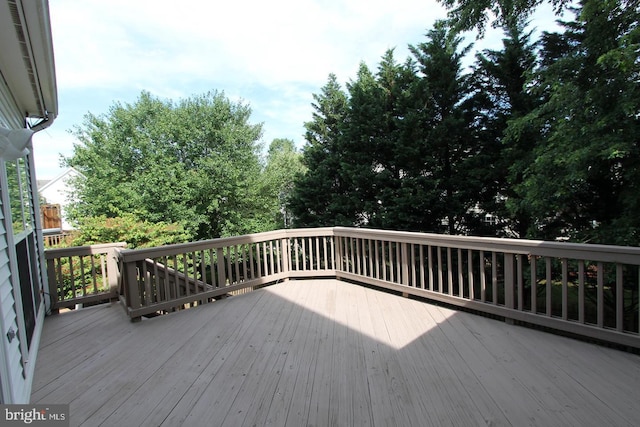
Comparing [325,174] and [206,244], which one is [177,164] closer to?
[325,174]

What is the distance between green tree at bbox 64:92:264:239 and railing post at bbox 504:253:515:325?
11.7 m

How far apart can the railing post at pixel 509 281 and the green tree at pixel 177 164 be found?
1170 cm

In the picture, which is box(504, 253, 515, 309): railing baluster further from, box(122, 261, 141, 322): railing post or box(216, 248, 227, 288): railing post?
box(122, 261, 141, 322): railing post

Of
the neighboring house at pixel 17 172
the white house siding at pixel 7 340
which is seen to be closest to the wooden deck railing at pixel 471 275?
the neighboring house at pixel 17 172

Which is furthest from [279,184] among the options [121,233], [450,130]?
[450,130]

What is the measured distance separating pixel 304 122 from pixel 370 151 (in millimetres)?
3996

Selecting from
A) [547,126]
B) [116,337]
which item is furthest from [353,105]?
[116,337]

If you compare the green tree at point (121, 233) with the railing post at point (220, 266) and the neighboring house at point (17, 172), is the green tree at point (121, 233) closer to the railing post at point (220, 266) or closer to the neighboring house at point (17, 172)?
the neighboring house at point (17, 172)

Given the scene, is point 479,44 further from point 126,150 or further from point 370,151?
point 126,150

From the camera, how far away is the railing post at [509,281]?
9.50 feet

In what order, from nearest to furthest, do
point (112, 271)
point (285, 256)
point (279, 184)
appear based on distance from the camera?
1. point (112, 271)
2. point (285, 256)
3. point (279, 184)

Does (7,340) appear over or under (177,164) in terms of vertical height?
under

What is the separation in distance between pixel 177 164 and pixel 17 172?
10953mm

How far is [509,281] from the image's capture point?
2877 mm
